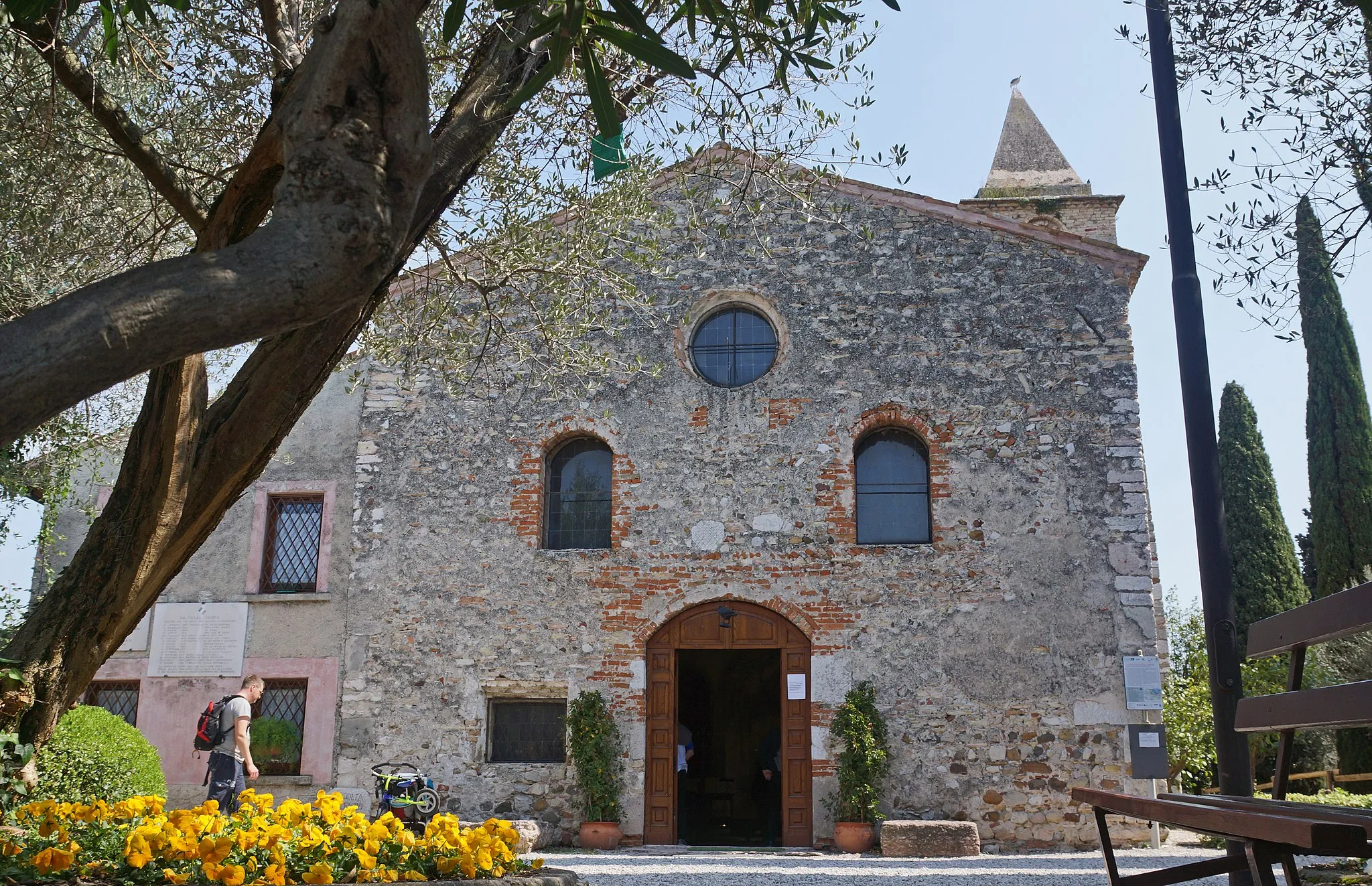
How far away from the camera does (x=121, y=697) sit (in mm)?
13109

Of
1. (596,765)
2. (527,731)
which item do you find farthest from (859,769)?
(527,731)

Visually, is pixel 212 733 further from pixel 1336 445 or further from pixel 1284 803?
pixel 1336 445

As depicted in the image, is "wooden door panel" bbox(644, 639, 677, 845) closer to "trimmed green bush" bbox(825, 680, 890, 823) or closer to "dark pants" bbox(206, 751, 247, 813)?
"trimmed green bush" bbox(825, 680, 890, 823)

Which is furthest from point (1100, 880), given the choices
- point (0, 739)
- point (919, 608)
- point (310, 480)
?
point (310, 480)

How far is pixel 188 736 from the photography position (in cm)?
1263

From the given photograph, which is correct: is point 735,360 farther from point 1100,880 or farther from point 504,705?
point 1100,880

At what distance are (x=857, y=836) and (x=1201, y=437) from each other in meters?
6.78

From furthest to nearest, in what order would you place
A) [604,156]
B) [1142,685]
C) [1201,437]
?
[1142,685] → [604,156] → [1201,437]

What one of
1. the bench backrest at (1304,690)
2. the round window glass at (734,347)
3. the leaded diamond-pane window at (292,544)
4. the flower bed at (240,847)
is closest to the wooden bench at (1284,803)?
the bench backrest at (1304,690)

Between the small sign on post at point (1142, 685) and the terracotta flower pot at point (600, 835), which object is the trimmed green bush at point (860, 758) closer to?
the terracotta flower pot at point (600, 835)

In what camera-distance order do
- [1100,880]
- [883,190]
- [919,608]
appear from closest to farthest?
[1100,880], [919,608], [883,190]

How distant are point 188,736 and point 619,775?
489 cm

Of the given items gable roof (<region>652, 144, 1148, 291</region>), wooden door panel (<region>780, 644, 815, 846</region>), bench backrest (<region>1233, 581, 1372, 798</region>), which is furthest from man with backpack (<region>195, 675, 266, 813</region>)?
bench backrest (<region>1233, 581, 1372, 798</region>)

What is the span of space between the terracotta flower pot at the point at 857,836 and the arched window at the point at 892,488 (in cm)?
281
